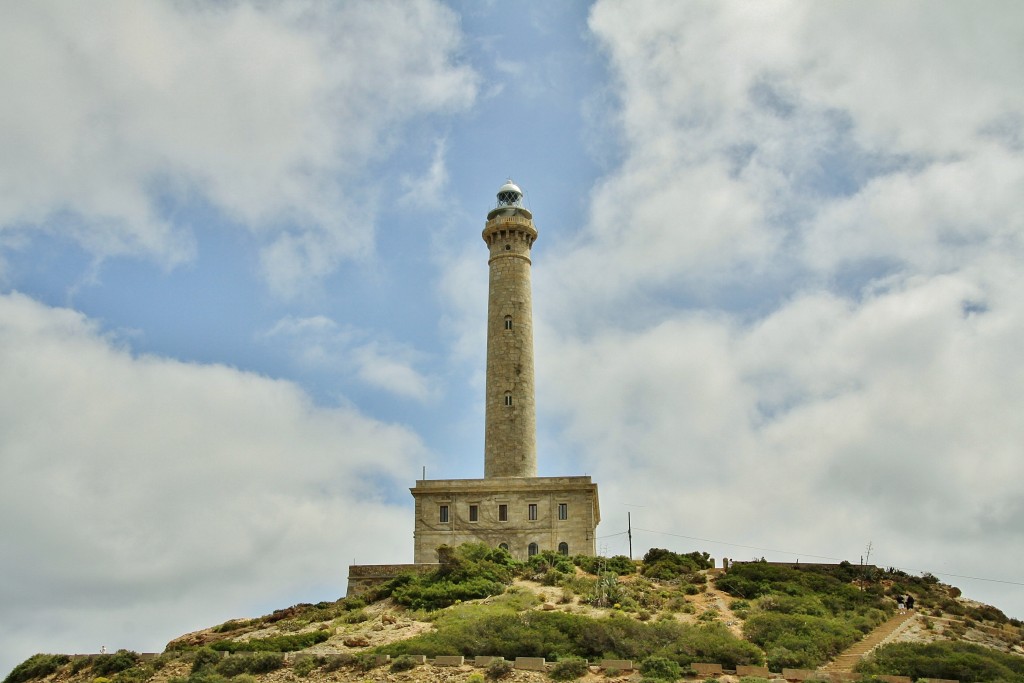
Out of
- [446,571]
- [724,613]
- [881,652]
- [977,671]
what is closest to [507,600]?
[446,571]

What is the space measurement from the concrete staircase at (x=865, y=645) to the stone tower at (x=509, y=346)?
64.5 ft

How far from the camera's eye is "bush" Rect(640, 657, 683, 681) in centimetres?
3025

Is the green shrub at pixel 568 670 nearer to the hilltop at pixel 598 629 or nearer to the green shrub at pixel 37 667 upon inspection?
the hilltop at pixel 598 629

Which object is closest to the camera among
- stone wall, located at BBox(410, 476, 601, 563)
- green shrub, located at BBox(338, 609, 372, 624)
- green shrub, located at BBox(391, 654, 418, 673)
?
green shrub, located at BBox(391, 654, 418, 673)

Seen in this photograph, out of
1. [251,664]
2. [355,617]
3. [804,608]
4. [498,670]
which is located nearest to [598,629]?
[498,670]

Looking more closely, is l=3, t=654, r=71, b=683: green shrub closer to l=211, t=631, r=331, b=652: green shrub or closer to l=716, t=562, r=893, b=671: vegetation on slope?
l=211, t=631, r=331, b=652: green shrub

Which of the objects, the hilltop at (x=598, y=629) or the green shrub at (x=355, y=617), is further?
the green shrub at (x=355, y=617)

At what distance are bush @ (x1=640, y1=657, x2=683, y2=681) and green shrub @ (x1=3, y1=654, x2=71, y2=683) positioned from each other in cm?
2132

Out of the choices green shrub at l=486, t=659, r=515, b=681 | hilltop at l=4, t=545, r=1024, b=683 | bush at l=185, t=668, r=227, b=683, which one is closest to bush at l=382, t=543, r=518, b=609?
hilltop at l=4, t=545, r=1024, b=683

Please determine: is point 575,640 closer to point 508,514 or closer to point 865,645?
point 865,645

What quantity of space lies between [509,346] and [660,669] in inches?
1160

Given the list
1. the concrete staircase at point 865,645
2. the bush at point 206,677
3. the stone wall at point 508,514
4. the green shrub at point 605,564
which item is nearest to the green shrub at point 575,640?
the concrete staircase at point 865,645

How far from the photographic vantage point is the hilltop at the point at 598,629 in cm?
3241

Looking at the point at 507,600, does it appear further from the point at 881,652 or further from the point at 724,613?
the point at 881,652
